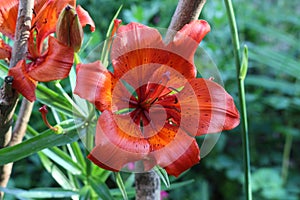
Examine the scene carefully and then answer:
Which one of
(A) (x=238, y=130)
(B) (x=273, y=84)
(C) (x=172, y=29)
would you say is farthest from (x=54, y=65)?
(A) (x=238, y=130)

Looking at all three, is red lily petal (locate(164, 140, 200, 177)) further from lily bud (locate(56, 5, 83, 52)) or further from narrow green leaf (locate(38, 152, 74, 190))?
narrow green leaf (locate(38, 152, 74, 190))

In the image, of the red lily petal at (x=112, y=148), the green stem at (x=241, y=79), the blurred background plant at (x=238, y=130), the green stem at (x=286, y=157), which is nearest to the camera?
the red lily petal at (x=112, y=148)

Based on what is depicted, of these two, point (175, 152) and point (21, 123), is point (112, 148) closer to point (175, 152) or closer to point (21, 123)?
point (175, 152)

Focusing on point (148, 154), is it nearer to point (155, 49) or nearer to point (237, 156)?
point (155, 49)

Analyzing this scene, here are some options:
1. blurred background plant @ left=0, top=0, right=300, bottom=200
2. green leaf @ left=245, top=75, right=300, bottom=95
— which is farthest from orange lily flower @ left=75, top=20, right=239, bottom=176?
green leaf @ left=245, top=75, right=300, bottom=95

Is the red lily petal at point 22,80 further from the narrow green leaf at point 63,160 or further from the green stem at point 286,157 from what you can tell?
the green stem at point 286,157

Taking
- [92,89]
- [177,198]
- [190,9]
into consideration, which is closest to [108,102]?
[92,89]

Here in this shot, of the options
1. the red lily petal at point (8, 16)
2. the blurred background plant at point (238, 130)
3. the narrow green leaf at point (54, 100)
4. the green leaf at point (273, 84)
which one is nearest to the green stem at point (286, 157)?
the blurred background plant at point (238, 130)
